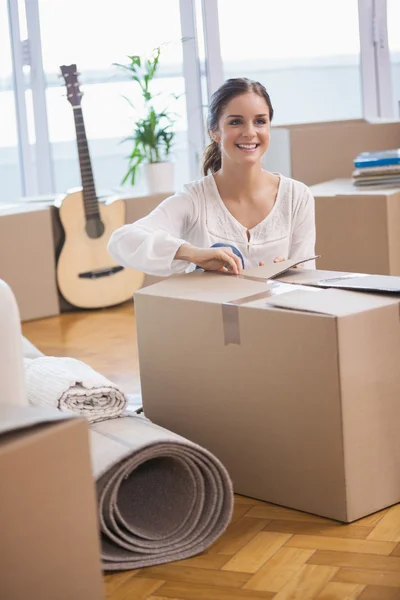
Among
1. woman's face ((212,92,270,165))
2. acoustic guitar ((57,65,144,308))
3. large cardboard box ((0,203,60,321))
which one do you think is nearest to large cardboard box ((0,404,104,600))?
woman's face ((212,92,270,165))

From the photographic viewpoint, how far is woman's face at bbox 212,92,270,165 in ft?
7.88

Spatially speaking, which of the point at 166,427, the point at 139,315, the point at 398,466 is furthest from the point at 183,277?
the point at 398,466

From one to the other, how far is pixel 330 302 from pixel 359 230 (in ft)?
3.82

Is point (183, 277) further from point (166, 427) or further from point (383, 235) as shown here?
Answer: point (383, 235)

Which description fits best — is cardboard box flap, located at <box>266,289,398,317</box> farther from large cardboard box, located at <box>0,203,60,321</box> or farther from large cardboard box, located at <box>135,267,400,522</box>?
large cardboard box, located at <box>0,203,60,321</box>

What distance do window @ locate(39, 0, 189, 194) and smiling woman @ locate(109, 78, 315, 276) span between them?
2586 millimetres

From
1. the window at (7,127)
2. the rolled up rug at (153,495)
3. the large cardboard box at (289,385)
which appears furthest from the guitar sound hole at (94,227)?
the rolled up rug at (153,495)

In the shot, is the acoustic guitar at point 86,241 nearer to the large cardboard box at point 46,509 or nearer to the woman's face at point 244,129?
the woman's face at point 244,129

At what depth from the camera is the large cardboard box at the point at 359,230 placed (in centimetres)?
293

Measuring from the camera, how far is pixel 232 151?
241cm

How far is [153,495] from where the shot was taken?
189 cm

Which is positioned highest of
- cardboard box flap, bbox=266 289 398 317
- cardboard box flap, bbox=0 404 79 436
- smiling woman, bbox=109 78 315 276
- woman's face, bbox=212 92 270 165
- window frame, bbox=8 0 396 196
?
window frame, bbox=8 0 396 196

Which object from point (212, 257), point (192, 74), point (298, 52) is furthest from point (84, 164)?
point (212, 257)

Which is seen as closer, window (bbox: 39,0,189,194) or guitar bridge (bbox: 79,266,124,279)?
guitar bridge (bbox: 79,266,124,279)
